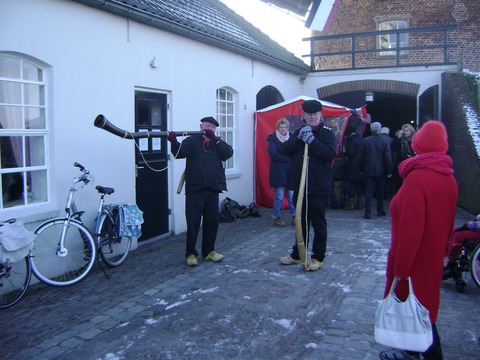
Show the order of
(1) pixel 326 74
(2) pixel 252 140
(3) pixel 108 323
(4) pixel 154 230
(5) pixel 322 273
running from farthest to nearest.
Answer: (1) pixel 326 74 → (2) pixel 252 140 → (4) pixel 154 230 → (5) pixel 322 273 → (3) pixel 108 323

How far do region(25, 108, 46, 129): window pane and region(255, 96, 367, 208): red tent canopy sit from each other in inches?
225

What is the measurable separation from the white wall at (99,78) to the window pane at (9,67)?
166mm

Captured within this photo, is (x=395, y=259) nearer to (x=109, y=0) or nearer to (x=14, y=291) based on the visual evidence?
(x=14, y=291)

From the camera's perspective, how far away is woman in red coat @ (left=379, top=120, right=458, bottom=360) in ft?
9.78

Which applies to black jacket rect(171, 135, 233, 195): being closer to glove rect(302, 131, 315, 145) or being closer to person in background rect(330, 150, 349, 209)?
glove rect(302, 131, 315, 145)

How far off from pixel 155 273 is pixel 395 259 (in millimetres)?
3497

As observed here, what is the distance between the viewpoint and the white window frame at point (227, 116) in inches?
380

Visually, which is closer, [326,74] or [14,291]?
[14,291]

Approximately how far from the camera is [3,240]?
4.35 metres

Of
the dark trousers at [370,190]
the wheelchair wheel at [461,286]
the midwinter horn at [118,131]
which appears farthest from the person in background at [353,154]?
the wheelchair wheel at [461,286]

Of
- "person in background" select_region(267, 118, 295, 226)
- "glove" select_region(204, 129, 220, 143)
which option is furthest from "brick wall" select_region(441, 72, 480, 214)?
"glove" select_region(204, 129, 220, 143)

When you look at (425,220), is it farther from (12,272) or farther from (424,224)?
(12,272)

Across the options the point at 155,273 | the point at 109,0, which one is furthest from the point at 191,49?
the point at 155,273

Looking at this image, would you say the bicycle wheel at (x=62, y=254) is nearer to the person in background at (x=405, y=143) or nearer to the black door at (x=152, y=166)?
the black door at (x=152, y=166)
